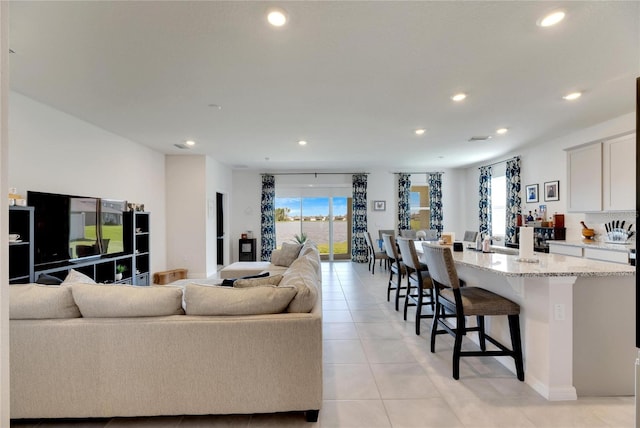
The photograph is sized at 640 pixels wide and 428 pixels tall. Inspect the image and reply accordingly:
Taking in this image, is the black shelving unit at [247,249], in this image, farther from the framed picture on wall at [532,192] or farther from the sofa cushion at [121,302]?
the framed picture on wall at [532,192]

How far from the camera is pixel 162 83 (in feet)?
9.43

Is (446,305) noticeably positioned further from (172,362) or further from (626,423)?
(172,362)

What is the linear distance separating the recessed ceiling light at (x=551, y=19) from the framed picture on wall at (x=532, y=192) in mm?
4653

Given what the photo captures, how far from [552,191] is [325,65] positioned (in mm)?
5062

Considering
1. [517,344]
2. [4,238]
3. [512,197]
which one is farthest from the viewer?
[512,197]

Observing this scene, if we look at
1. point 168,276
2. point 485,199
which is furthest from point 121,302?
point 485,199

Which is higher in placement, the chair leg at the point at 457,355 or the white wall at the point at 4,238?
the white wall at the point at 4,238

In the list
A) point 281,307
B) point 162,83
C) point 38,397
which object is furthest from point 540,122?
point 38,397

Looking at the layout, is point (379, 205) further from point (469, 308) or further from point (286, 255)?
point (469, 308)

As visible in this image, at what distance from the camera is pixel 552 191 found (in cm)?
539

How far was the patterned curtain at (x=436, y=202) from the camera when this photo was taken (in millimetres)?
8383

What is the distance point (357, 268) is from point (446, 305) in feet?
16.1

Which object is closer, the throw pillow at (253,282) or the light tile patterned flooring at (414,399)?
the light tile patterned flooring at (414,399)

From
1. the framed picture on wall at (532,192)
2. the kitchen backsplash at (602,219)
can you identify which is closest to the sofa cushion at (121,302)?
the kitchen backsplash at (602,219)
